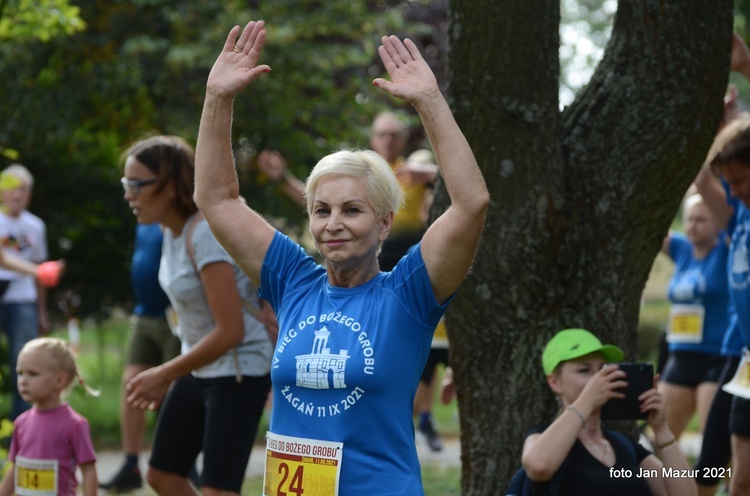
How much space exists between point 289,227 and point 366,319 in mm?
8619

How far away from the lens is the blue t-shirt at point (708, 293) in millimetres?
7074

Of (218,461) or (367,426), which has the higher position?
(367,426)

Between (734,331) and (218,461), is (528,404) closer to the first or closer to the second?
(218,461)

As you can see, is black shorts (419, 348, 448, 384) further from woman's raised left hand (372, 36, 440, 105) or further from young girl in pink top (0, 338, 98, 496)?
woman's raised left hand (372, 36, 440, 105)

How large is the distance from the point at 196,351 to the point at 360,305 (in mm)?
1553

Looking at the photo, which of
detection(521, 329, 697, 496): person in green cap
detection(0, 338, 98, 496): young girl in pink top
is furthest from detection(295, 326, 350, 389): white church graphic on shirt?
detection(0, 338, 98, 496): young girl in pink top

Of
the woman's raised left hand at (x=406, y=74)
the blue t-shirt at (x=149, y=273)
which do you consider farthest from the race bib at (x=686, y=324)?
the woman's raised left hand at (x=406, y=74)

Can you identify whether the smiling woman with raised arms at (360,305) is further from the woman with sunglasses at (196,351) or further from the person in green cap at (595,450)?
the woman with sunglasses at (196,351)

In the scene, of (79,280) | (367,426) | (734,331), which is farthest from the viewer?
(79,280)

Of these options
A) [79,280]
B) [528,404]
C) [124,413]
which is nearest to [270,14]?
[79,280]

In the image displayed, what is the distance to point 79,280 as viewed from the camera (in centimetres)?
1164

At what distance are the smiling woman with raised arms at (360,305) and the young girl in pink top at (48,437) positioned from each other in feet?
7.22

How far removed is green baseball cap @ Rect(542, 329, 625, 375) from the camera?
4.42 meters

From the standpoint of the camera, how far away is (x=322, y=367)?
122 inches
